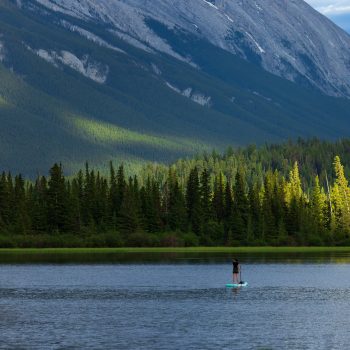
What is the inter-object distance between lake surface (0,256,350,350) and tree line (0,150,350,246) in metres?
44.4

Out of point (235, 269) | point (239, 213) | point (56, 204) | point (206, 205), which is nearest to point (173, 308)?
point (235, 269)

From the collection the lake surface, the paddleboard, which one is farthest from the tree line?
the paddleboard

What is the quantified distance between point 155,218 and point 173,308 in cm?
9885

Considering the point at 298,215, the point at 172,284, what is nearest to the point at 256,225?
the point at 298,215

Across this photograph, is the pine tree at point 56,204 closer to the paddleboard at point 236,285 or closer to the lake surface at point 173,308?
the lake surface at point 173,308

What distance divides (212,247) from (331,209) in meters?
28.3

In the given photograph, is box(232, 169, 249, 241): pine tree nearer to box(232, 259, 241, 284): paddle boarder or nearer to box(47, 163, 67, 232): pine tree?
box(47, 163, 67, 232): pine tree

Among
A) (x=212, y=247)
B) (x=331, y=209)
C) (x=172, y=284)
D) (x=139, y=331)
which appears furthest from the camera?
(x=331, y=209)

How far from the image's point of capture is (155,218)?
598 feet

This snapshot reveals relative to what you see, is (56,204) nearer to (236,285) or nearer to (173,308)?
(236,285)

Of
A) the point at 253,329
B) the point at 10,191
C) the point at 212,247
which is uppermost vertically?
the point at 10,191

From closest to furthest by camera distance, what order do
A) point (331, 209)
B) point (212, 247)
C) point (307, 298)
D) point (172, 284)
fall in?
point (307, 298) < point (172, 284) < point (212, 247) < point (331, 209)

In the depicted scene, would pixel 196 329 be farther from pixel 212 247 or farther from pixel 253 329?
pixel 212 247

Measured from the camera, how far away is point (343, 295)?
93.6m
